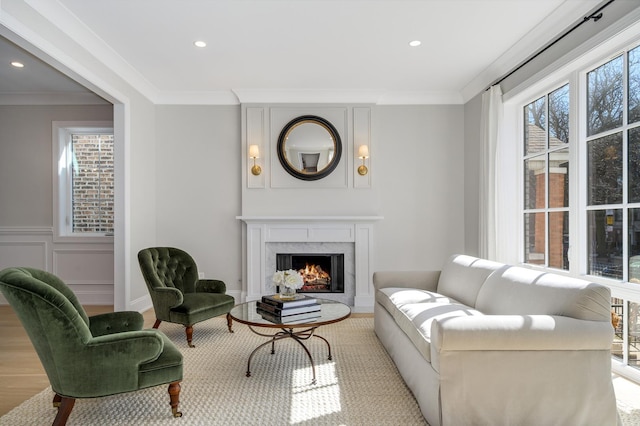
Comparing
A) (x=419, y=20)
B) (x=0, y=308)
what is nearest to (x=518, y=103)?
(x=419, y=20)

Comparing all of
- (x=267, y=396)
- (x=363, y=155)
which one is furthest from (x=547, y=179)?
(x=267, y=396)

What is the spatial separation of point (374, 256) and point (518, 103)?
2.38 meters

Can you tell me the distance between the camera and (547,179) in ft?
12.7

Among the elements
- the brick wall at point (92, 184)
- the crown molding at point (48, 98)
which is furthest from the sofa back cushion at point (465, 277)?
the crown molding at point (48, 98)

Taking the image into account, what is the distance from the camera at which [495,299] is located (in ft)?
9.34

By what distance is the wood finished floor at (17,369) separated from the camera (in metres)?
2.69

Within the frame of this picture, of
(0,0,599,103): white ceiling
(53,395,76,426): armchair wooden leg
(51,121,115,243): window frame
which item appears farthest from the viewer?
(51,121,115,243): window frame

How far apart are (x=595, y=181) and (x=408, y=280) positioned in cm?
175

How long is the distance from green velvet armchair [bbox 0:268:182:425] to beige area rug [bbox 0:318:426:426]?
11.4 inches

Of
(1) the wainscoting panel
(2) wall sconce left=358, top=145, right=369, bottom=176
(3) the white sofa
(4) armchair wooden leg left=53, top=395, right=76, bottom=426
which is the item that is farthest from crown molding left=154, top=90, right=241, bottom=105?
(3) the white sofa

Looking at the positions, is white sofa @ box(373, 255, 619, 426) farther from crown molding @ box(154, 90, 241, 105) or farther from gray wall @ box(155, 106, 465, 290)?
crown molding @ box(154, 90, 241, 105)

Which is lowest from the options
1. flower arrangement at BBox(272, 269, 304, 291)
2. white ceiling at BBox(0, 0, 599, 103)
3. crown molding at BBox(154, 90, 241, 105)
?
flower arrangement at BBox(272, 269, 304, 291)

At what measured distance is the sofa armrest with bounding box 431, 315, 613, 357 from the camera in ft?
6.89

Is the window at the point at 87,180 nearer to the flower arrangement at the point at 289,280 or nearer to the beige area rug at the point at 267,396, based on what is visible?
the beige area rug at the point at 267,396
